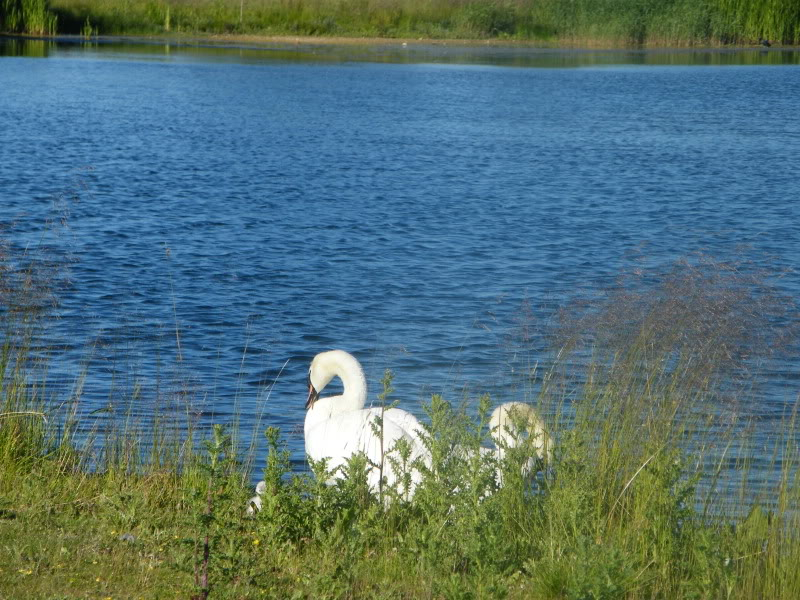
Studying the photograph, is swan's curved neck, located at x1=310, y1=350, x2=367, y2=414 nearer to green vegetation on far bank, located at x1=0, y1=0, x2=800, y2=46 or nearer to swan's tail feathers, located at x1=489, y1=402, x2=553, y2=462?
swan's tail feathers, located at x1=489, y1=402, x2=553, y2=462

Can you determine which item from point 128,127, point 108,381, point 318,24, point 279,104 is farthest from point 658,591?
point 318,24

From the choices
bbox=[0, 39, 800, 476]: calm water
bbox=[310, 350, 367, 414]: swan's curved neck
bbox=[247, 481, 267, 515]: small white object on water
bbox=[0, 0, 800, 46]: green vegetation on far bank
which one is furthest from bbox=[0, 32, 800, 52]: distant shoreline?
bbox=[247, 481, 267, 515]: small white object on water

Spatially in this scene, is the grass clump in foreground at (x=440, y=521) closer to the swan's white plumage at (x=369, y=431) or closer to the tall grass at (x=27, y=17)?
the swan's white plumage at (x=369, y=431)

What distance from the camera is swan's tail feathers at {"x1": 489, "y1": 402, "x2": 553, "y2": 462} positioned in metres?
4.79

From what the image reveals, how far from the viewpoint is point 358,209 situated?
16.4 meters

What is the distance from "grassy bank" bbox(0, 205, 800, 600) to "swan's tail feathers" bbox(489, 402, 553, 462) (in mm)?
74

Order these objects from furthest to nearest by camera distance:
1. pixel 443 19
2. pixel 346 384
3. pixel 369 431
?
pixel 443 19 < pixel 346 384 < pixel 369 431

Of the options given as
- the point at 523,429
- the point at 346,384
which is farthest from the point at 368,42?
the point at 523,429

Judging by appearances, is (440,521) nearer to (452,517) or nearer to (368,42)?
(452,517)

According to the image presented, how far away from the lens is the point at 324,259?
516 inches

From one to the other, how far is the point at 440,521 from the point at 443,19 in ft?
177

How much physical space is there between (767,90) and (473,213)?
20.2 m

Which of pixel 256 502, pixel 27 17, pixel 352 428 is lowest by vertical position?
pixel 256 502

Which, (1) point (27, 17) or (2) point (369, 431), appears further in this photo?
(1) point (27, 17)
